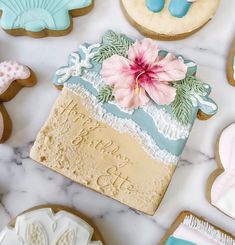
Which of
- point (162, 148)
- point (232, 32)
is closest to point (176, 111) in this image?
point (162, 148)

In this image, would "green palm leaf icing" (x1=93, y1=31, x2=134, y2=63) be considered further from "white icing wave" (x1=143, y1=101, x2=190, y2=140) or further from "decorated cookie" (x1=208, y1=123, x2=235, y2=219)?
"decorated cookie" (x1=208, y1=123, x2=235, y2=219)

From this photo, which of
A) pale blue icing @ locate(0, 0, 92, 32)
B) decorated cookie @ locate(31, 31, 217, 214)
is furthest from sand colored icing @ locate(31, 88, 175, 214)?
pale blue icing @ locate(0, 0, 92, 32)

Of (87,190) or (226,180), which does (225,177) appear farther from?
(87,190)

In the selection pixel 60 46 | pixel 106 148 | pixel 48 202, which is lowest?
pixel 48 202

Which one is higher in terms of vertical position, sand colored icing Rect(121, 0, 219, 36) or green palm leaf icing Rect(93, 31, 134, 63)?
sand colored icing Rect(121, 0, 219, 36)

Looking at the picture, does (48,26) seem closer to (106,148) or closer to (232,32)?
(106,148)

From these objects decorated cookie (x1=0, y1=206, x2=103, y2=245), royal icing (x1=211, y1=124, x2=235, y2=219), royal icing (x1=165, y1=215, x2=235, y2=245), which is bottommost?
decorated cookie (x1=0, y1=206, x2=103, y2=245)

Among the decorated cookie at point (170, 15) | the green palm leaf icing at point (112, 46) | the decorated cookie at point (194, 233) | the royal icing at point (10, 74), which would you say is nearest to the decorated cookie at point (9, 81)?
the royal icing at point (10, 74)

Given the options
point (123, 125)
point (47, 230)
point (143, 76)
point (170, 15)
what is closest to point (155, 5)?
point (170, 15)
